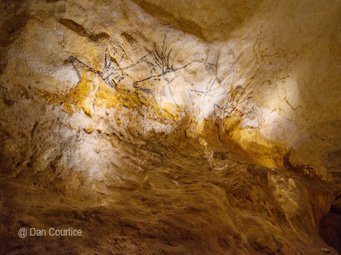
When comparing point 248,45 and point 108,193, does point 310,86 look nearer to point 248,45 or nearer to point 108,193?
point 248,45

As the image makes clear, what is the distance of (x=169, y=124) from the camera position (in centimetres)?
420

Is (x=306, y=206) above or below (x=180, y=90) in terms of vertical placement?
below

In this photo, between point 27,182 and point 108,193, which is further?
point 108,193

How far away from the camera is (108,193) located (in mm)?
3035

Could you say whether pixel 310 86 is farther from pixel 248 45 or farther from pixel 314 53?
pixel 248 45

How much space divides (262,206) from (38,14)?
124 inches

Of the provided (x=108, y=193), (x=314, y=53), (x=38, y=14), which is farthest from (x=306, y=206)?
(x=38, y=14)

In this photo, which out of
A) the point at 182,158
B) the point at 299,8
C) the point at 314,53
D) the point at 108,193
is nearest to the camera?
the point at 108,193

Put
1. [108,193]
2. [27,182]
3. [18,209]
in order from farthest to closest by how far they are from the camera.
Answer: [108,193]
[27,182]
[18,209]

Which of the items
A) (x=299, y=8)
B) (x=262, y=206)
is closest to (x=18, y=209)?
(x=262, y=206)

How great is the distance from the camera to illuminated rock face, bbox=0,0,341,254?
8.54ft

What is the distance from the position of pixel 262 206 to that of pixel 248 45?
2382 mm

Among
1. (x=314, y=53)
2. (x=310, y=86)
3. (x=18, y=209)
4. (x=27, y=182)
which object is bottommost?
(x=18, y=209)

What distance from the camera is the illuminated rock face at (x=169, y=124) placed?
260 centimetres
